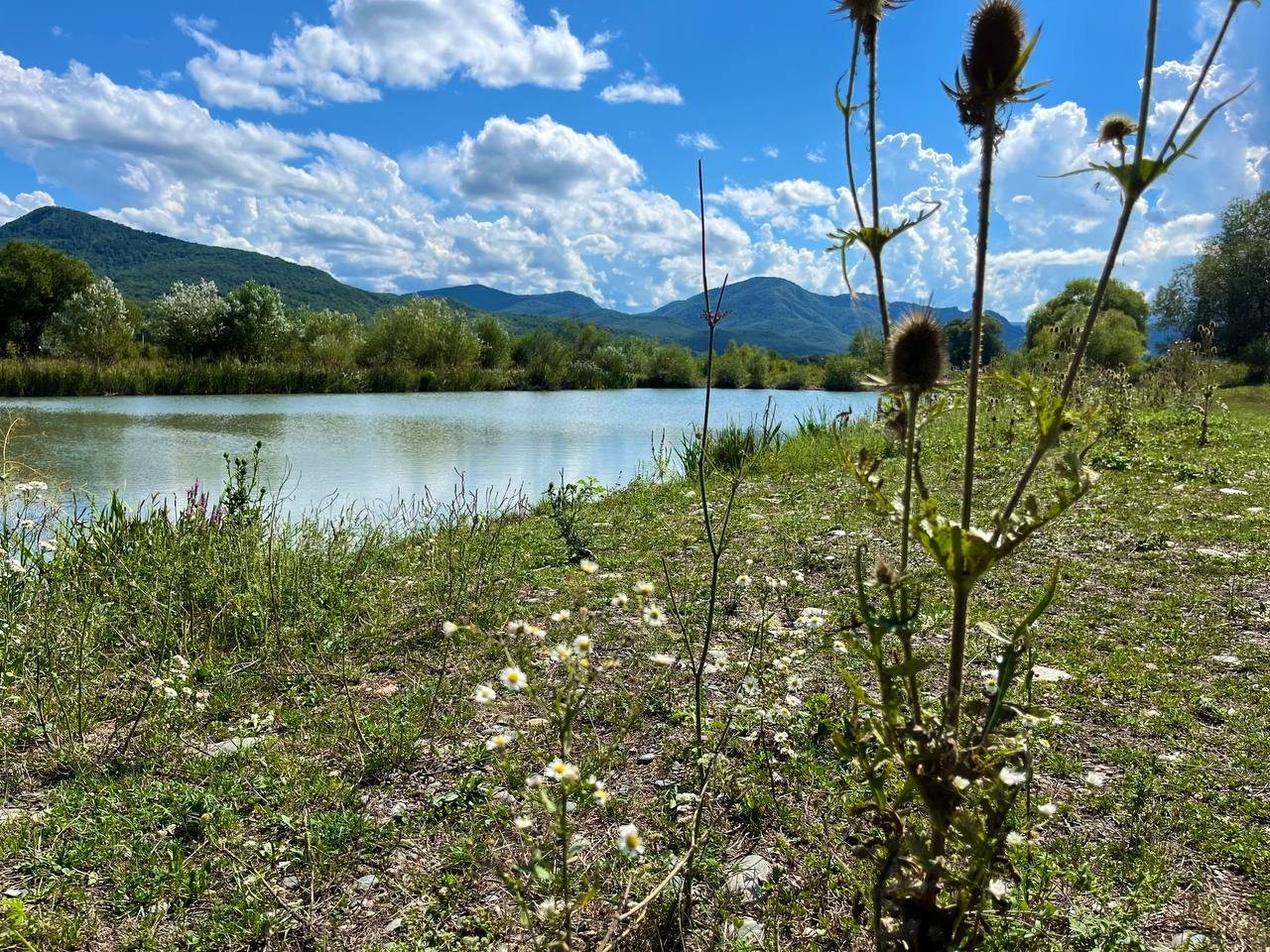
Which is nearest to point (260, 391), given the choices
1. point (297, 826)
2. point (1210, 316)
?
point (297, 826)

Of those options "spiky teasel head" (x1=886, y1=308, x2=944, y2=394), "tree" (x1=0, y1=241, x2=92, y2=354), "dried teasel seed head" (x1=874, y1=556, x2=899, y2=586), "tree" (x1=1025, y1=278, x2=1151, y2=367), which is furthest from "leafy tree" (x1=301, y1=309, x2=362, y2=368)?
"dried teasel seed head" (x1=874, y1=556, x2=899, y2=586)

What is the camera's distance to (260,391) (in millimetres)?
34500

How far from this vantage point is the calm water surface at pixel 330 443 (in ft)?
39.1

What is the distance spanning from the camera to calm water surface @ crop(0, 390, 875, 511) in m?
11.9

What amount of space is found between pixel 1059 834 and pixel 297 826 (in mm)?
2862

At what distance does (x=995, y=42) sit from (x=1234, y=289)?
181ft

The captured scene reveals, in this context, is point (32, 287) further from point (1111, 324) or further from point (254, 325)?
point (1111, 324)

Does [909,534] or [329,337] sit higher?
[329,337]

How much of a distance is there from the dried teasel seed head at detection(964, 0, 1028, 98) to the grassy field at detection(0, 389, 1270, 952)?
1.92m

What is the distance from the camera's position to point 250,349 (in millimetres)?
43781

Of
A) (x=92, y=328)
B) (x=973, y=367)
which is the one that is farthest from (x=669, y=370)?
(x=973, y=367)

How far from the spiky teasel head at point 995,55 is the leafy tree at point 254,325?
4769cm

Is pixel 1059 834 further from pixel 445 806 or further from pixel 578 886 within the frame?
pixel 445 806

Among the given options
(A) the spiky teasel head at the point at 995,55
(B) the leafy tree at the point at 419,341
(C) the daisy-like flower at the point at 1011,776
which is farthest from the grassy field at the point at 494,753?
(B) the leafy tree at the point at 419,341
